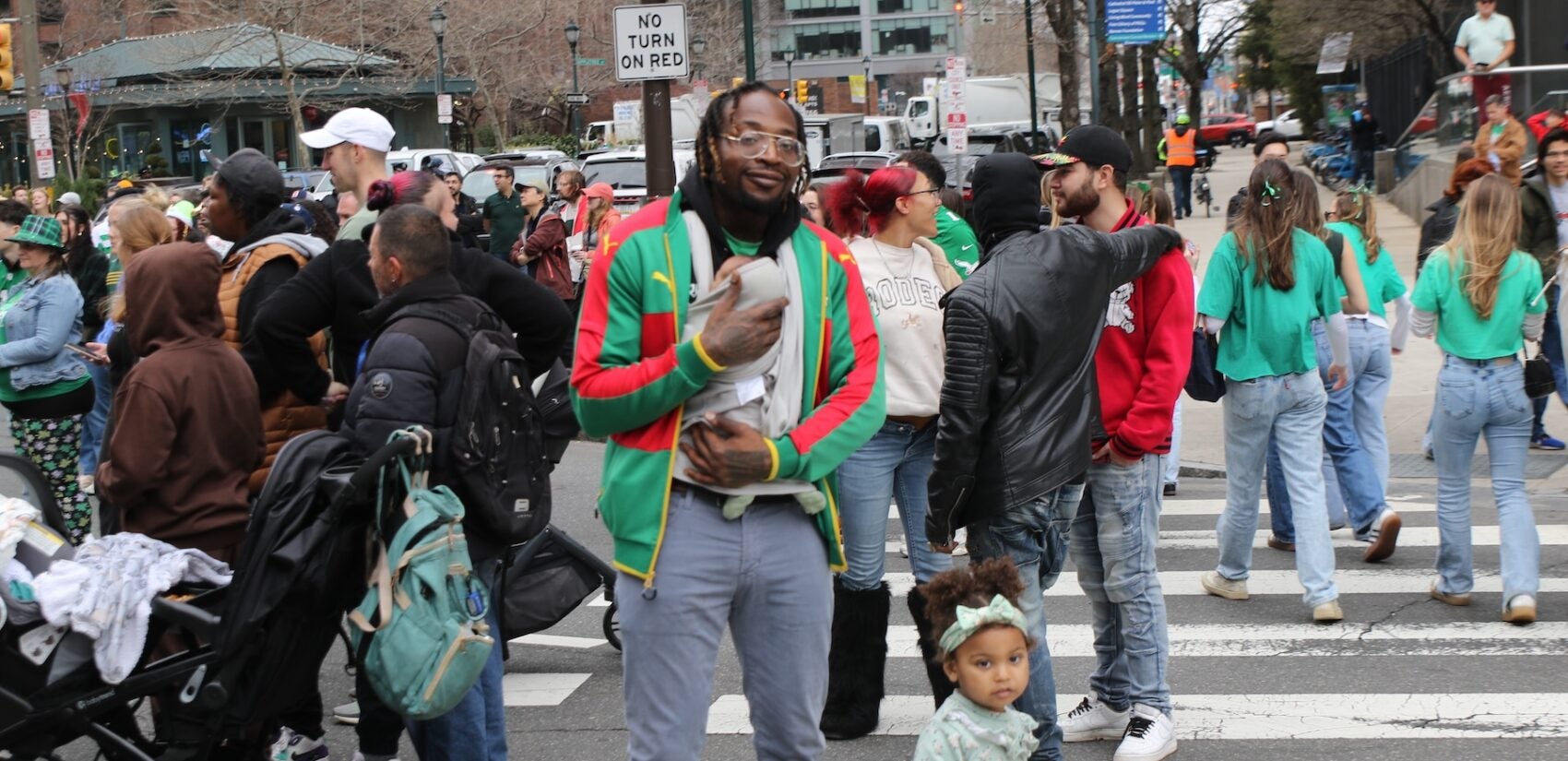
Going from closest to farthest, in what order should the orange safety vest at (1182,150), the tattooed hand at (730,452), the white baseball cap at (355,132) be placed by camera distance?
the tattooed hand at (730,452)
the white baseball cap at (355,132)
the orange safety vest at (1182,150)

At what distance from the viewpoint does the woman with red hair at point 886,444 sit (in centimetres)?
571

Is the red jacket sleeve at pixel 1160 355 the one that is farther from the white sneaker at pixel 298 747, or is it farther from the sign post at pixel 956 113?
the sign post at pixel 956 113

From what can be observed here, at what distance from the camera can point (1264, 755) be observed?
5.64 metres

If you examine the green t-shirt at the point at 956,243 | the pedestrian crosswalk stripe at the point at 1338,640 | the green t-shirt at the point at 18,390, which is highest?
the green t-shirt at the point at 956,243

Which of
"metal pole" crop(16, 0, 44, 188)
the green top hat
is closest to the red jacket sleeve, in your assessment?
the green top hat

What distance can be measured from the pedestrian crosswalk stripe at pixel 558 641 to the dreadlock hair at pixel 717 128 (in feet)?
13.0

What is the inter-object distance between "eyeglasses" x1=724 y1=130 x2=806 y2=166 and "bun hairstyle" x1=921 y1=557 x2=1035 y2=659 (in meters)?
1.23

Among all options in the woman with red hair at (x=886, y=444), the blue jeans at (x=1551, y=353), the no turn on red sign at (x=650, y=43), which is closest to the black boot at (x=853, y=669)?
the woman with red hair at (x=886, y=444)

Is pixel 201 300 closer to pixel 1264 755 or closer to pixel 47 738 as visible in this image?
pixel 47 738

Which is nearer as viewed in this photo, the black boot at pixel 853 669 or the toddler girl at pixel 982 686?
the toddler girl at pixel 982 686

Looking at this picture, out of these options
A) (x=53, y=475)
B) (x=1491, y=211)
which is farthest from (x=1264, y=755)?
(x=53, y=475)

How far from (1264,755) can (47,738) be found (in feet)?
12.6

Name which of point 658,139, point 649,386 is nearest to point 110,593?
point 649,386

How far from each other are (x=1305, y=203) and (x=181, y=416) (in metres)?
4.58
